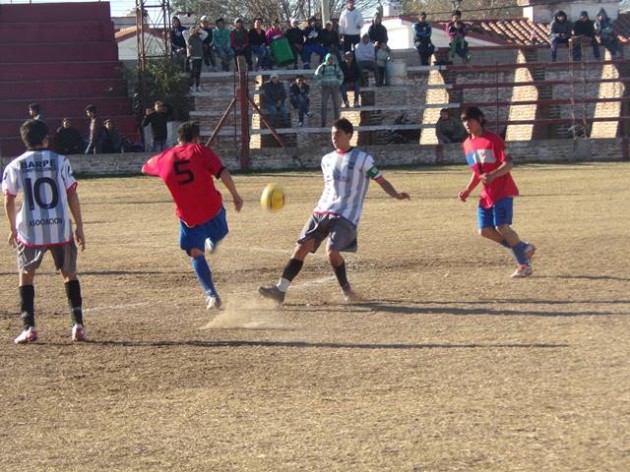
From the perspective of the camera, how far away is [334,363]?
8.12 metres

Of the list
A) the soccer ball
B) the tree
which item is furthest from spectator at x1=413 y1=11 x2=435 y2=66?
the soccer ball

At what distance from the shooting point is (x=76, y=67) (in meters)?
32.6

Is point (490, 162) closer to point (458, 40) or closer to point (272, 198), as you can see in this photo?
point (272, 198)

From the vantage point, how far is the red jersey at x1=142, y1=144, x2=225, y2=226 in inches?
393

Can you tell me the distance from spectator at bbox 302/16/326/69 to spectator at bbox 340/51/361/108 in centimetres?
130

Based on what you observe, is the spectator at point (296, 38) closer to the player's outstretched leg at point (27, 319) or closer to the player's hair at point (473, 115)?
the player's hair at point (473, 115)

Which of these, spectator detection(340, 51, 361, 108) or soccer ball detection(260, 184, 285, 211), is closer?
soccer ball detection(260, 184, 285, 211)

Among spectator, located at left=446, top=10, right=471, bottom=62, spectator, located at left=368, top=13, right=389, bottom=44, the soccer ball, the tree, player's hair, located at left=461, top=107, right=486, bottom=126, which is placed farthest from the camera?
the tree

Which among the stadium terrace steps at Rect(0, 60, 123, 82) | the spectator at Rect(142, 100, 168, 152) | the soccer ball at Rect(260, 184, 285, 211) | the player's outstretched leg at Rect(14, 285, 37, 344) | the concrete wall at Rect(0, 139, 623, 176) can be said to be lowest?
the concrete wall at Rect(0, 139, 623, 176)

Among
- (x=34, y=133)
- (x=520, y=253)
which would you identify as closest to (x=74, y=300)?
(x=34, y=133)

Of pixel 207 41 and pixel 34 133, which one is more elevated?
pixel 34 133

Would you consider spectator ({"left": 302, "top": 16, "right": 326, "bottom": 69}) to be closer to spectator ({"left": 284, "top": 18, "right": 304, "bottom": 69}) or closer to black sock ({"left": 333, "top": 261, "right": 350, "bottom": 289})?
spectator ({"left": 284, "top": 18, "right": 304, "bottom": 69})

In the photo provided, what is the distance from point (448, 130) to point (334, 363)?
71.8ft

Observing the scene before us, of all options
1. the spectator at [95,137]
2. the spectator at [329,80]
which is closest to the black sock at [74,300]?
the spectator at [95,137]
